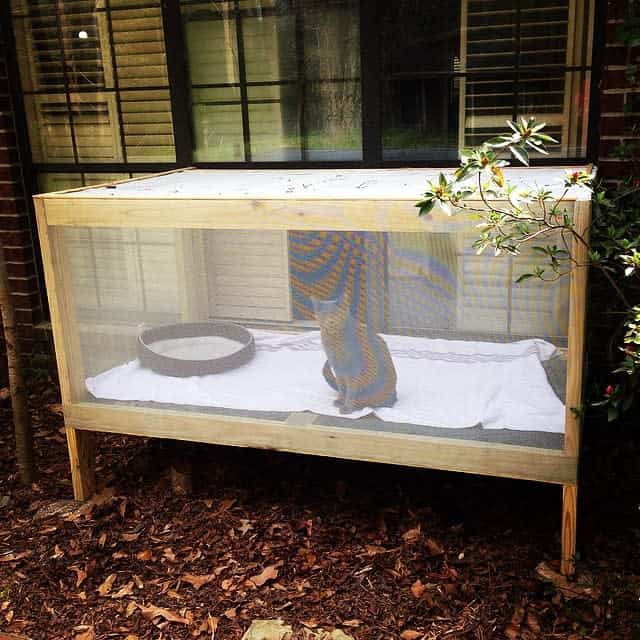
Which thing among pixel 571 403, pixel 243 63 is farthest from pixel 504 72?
pixel 571 403

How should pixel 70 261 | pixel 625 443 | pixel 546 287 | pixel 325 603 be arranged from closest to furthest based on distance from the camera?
pixel 546 287
pixel 325 603
pixel 70 261
pixel 625 443

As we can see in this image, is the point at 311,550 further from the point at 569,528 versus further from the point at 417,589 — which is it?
the point at 569,528

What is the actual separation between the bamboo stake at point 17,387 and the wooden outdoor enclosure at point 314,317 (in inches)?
13.0

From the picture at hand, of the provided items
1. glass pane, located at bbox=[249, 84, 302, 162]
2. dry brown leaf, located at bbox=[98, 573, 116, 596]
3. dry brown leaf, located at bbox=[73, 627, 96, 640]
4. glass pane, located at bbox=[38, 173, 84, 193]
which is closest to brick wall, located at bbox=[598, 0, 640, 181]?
glass pane, located at bbox=[249, 84, 302, 162]

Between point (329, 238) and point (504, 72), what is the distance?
135 centimetres

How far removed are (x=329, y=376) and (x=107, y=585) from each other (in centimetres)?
111

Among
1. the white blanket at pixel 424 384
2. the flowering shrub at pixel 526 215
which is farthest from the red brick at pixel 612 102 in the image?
the white blanket at pixel 424 384

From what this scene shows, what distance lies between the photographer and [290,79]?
361cm

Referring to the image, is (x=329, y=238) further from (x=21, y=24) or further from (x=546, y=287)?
(x=21, y=24)

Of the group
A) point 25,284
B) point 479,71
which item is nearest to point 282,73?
point 479,71

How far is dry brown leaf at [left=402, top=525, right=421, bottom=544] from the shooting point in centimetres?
285

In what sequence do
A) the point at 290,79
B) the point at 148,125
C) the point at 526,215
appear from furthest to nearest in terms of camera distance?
the point at 148,125 < the point at 290,79 < the point at 526,215

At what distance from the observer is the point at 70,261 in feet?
9.54

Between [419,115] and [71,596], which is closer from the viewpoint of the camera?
[71,596]
